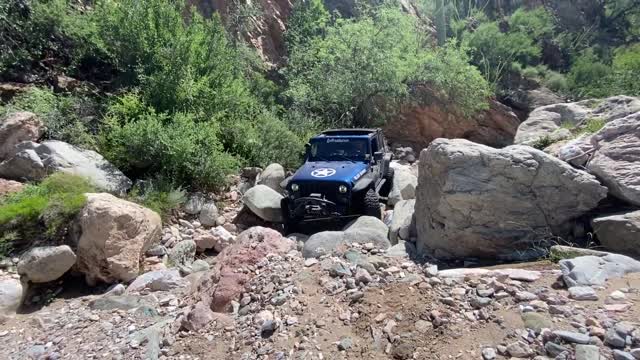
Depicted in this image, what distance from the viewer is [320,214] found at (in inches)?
283

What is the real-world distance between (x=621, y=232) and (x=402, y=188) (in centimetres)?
516

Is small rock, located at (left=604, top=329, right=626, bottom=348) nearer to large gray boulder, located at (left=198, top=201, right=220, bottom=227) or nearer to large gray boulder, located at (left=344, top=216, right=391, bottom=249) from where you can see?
large gray boulder, located at (left=344, top=216, right=391, bottom=249)

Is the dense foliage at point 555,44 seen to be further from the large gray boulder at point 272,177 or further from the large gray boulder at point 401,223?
the large gray boulder at point 401,223

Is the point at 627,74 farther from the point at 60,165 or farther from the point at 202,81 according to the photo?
the point at 60,165

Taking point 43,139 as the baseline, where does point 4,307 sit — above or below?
below

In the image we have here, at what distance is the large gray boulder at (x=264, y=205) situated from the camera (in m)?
7.98

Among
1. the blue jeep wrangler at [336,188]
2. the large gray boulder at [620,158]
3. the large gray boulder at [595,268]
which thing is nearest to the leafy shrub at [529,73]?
the blue jeep wrangler at [336,188]

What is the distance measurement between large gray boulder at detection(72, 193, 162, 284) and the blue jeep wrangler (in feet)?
8.53

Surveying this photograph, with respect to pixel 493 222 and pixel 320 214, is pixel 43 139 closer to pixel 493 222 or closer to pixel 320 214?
pixel 320 214

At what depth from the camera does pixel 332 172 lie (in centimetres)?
761

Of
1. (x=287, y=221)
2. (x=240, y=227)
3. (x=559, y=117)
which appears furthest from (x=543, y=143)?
(x=240, y=227)

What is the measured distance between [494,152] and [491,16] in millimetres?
29601

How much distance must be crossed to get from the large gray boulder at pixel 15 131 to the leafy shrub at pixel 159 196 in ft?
6.70

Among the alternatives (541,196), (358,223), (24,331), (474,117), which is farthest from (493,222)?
(474,117)
